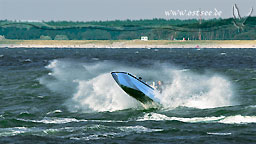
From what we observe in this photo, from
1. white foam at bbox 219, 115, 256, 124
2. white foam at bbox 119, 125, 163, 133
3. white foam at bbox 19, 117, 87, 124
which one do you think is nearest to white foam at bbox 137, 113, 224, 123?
white foam at bbox 219, 115, 256, 124

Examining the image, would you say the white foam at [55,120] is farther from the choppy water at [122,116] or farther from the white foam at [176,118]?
the white foam at [176,118]

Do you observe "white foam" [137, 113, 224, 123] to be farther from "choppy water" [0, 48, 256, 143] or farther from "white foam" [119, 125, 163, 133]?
"white foam" [119, 125, 163, 133]

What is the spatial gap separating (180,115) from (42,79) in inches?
1441

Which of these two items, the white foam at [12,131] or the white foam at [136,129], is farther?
the white foam at [136,129]

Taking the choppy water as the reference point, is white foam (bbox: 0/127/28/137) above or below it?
above

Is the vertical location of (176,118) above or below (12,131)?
below

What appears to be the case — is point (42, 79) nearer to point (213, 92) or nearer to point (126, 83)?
point (213, 92)

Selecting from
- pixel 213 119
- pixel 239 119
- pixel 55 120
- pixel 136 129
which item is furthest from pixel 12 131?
pixel 239 119

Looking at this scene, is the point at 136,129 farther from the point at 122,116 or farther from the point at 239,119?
the point at 239,119

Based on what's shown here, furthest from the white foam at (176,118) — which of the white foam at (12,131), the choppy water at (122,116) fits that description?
the white foam at (12,131)

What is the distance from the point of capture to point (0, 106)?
144 ft

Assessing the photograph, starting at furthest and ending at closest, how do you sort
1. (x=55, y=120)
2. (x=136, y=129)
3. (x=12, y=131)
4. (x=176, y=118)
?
(x=55, y=120) < (x=176, y=118) < (x=136, y=129) < (x=12, y=131)

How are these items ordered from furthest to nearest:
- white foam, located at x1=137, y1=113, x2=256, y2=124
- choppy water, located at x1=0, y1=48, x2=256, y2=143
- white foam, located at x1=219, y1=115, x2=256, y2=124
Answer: white foam, located at x1=137, y1=113, x2=256, y2=124, white foam, located at x1=219, y1=115, x2=256, y2=124, choppy water, located at x1=0, y1=48, x2=256, y2=143

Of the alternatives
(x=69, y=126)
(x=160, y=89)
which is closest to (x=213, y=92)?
(x=160, y=89)
